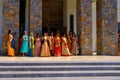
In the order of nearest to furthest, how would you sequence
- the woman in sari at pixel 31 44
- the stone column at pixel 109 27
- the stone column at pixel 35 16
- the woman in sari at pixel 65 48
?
the woman in sari at pixel 31 44 < the woman in sari at pixel 65 48 < the stone column at pixel 35 16 < the stone column at pixel 109 27

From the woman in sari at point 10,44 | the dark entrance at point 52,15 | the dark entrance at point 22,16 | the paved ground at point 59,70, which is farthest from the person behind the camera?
the dark entrance at point 52,15

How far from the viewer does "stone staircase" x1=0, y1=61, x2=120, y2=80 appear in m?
12.2

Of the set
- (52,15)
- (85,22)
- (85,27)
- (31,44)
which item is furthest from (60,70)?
(52,15)

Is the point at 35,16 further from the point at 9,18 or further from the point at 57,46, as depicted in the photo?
the point at 57,46

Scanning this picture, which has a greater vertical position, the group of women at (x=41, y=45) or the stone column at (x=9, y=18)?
the stone column at (x=9, y=18)

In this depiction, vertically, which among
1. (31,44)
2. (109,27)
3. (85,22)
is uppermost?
(85,22)

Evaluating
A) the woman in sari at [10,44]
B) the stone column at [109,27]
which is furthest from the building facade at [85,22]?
the woman in sari at [10,44]

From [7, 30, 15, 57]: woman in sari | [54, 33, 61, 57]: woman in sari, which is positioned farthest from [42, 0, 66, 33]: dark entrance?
[7, 30, 15, 57]: woman in sari

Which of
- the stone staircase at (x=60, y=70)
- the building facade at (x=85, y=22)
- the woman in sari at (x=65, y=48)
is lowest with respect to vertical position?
the stone staircase at (x=60, y=70)

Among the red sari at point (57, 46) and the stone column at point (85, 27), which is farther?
the stone column at point (85, 27)

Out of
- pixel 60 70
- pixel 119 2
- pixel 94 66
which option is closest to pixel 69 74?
pixel 60 70

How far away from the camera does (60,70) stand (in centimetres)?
1267

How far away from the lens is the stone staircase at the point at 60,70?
12.2m

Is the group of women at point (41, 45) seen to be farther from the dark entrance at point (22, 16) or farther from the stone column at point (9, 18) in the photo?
the dark entrance at point (22, 16)
